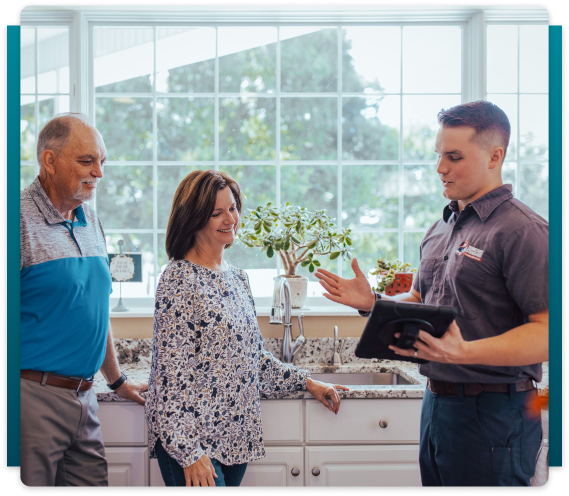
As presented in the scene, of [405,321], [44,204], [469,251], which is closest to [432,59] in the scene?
[469,251]

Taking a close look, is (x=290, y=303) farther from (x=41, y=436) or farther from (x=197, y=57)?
(x=197, y=57)

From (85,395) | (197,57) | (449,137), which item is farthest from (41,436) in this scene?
(197,57)

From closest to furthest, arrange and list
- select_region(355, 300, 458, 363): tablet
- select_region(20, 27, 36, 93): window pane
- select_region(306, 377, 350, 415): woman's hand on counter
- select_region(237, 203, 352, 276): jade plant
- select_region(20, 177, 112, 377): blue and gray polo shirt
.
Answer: select_region(355, 300, 458, 363): tablet
select_region(20, 177, 112, 377): blue and gray polo shirt
select_region(20, 27, 36, 93): window pane
select_region(306, 377, 350, 415): woman's hand on counter
select_region(237, 203, 352, 276): jade plant

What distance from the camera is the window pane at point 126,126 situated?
6.79 ft

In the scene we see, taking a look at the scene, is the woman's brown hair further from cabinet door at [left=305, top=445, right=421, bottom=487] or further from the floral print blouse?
cabinet door at [left=305, top=445, right=421, bottom=487]

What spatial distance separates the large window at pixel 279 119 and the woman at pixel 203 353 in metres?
0.85

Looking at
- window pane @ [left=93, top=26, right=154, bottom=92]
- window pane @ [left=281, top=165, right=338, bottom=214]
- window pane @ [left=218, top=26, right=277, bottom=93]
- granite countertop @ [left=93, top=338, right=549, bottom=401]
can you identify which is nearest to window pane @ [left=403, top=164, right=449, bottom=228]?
window pane @ [left=281, top=165, right=338, bottom=214]

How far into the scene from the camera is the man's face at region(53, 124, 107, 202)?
1277 millimetres

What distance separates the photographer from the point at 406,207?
2145 millimetres

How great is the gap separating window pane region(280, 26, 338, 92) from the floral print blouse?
A: 118cm

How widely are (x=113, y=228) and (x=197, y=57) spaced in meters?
0.88

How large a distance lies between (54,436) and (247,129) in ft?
4.73

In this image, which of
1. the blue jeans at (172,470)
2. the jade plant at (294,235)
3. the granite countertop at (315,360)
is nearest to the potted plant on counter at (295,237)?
the jade plant at (294,235)

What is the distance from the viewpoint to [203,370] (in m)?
1.17
